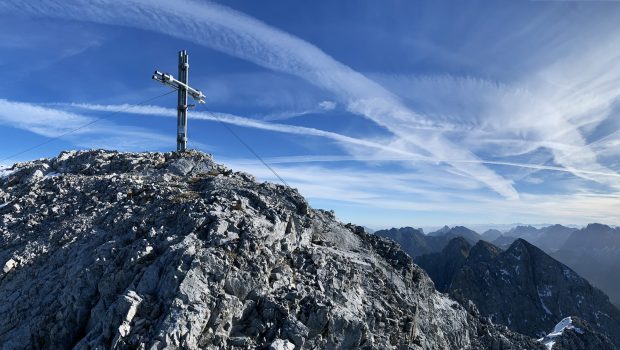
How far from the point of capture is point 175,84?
32.8 m

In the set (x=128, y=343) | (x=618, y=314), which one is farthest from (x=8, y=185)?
(x=618, y=314)

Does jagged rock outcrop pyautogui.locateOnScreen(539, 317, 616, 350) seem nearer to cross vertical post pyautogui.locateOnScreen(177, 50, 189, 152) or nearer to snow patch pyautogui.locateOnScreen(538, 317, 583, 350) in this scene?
snow patch pyautogui.locateOnScreen(538, 317, 583, 350)

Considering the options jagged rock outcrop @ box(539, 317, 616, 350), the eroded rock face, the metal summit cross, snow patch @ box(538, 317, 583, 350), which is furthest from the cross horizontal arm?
jagged rock outcrop @ box(539, 317, 616, 350)

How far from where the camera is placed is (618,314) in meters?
194

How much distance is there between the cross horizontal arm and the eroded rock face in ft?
28.4

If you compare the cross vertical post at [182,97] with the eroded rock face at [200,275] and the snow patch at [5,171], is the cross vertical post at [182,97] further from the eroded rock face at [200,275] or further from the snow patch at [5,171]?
the snow patch at [5,171]

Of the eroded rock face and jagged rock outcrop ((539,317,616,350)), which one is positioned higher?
the eroded rock face

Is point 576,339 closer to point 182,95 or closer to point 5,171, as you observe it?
point 182,95

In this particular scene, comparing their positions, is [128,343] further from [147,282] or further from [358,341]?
[358,341]

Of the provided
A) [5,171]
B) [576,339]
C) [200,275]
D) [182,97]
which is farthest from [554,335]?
[5,171]

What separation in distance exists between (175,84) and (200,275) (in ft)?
73.2

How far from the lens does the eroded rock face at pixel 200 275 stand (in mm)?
14523

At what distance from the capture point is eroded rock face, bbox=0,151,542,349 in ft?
47.6

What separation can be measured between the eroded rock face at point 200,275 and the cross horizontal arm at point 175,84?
8671 millimetres
